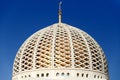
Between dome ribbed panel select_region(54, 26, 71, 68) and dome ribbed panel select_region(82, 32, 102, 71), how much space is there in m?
2.16

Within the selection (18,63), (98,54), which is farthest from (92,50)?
(18,63)

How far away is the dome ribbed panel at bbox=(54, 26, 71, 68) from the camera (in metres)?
33.1

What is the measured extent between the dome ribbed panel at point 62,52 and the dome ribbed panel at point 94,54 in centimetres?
216

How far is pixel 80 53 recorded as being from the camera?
33.8 metres

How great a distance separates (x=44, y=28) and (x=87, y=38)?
3903 mm

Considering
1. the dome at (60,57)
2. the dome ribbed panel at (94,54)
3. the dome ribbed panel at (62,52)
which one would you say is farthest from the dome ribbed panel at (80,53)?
the dome ribbed panel at (94,54)

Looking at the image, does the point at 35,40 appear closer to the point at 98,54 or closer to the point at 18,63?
the point at 18,63

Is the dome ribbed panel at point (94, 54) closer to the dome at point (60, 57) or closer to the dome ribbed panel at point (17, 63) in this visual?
the dome at point (60, 57)

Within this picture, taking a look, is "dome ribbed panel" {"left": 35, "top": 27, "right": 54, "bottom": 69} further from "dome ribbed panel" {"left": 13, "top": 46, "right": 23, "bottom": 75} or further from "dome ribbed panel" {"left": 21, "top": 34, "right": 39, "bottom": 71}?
"dome ribbed panel" {"left": 13, "top": 46, "right": 23, "bottom": 75}

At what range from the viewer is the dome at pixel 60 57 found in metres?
33.0

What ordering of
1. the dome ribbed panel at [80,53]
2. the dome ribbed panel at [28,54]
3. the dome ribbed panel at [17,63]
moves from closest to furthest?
the dome ribbed panel at [80,53] < the dome ribbed panel at [28,54] < the dome ribbed panel at [17,63]

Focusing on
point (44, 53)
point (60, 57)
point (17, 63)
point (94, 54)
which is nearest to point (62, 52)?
point (60, 57)

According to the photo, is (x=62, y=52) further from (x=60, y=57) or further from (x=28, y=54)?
(x=28, y=54)

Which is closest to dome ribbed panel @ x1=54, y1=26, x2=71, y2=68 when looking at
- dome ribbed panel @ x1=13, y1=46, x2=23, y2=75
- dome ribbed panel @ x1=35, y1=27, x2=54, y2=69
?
dome ribbed panel @ x1=35, y1=27, x2=54, y2=69
